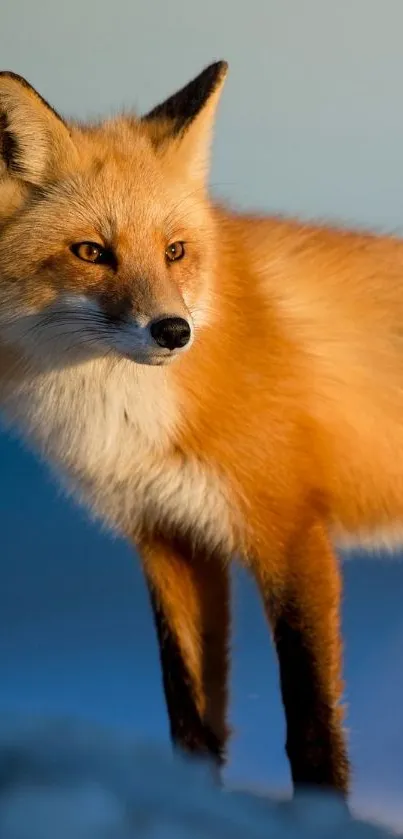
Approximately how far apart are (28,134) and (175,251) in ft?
0.99

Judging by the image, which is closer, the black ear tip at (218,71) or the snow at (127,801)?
the snow at (127,801)

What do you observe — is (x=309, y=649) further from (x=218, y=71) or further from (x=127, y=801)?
(x=127, y=801)

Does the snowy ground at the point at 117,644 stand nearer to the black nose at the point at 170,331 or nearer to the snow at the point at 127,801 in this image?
the black nose at the point at 170,331

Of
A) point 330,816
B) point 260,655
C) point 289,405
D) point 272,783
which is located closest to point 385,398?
point 289,405

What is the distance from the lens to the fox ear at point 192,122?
151 cm

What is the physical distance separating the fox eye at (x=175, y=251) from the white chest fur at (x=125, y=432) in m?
0.19

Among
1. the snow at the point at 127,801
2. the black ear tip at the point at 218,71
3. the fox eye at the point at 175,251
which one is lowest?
the snow at the point at 127,801

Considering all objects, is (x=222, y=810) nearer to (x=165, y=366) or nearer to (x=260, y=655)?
(x=165, y=366)

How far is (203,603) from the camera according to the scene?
1861 mm

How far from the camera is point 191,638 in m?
1.82

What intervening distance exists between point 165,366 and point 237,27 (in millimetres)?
865

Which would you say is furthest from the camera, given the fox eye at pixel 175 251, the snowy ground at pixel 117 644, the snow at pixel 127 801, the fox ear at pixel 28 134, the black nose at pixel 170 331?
the snowy ground at pixel 117 644

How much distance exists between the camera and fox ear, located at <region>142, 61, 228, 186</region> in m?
1.51

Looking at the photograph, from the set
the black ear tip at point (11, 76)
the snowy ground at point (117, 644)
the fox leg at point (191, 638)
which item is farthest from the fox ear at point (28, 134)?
the fox leg at point (191, 638)
